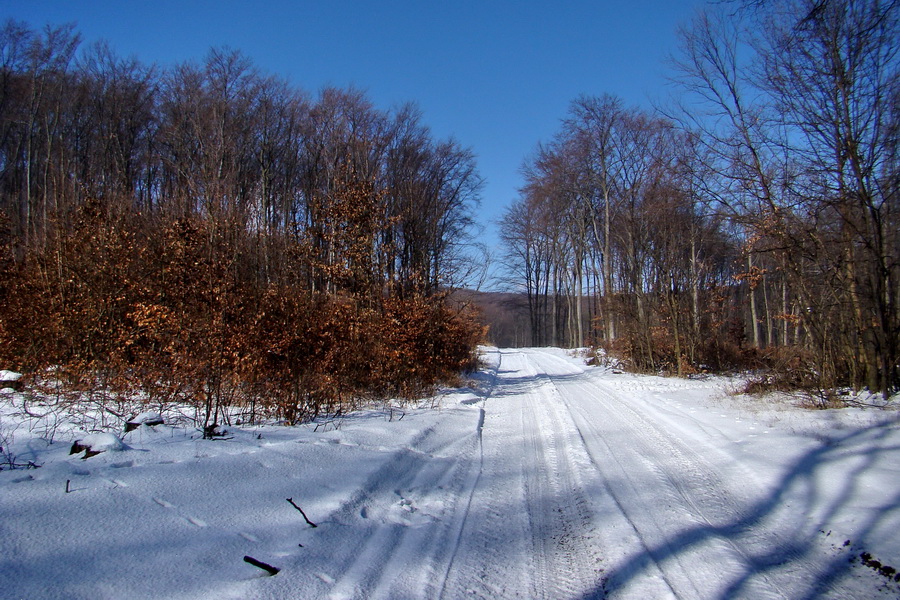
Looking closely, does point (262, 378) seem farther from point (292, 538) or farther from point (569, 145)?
point (569, 145)

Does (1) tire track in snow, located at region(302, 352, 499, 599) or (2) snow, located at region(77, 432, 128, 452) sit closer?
(1) tire track in snow, located at region(302, 352, 499, 599)

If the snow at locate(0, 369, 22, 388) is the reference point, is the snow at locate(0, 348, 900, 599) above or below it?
below

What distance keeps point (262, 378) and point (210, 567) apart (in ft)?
16.6

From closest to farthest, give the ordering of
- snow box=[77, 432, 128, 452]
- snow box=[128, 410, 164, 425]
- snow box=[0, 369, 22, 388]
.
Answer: snow box=[77, 432, 128, 452] < snow box=[128, 410, 164, 425] < snow box=[0, 369, 22, 388]

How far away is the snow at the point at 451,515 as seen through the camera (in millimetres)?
3188

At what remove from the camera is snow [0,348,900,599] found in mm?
3188

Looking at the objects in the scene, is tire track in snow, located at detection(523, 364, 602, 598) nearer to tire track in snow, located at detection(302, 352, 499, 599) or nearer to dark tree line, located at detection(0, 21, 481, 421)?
tire track in snow, located at detection(302, 352, 499, 599)

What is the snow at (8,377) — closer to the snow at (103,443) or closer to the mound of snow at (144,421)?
the mound of snow at (144,421)

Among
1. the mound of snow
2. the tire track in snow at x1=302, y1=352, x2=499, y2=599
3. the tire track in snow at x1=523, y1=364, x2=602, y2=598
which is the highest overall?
the mound of snow

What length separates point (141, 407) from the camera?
7422mm

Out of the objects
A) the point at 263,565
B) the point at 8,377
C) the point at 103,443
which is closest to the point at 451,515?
the point at 263,565

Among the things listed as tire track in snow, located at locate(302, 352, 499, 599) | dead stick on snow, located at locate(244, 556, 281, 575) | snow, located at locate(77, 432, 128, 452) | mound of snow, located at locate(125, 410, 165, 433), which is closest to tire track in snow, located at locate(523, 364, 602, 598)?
tire track in snow, located at locate(302, 352, 499, 599)

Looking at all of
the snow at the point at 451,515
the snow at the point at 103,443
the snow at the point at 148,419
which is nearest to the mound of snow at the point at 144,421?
the snow at the point at 148,419

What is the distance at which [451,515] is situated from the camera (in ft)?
15.0
